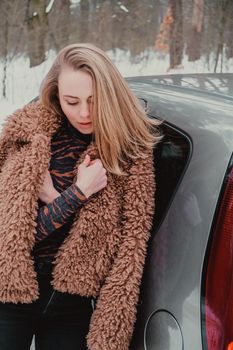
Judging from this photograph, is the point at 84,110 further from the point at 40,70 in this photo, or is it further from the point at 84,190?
the point at 40,70

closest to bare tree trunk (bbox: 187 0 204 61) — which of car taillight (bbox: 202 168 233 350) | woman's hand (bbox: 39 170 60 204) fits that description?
woman's hand (bbox: 39 170 60 204)

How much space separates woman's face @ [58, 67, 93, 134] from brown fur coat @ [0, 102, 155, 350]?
95 millimetres

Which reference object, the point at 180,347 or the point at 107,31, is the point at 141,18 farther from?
the point at 180,347

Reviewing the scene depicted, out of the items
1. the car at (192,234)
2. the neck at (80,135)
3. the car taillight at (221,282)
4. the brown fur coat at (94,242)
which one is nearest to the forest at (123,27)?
the neck at (80,135)

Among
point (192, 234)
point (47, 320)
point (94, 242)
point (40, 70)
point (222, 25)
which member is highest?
point (222, 25)

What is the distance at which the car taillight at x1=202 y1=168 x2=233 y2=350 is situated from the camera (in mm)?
1257

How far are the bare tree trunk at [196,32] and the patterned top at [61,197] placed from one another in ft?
41.5

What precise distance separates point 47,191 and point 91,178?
0.57ft

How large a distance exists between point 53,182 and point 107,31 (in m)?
14.2

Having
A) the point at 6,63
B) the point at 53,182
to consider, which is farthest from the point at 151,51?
the point at 53,182

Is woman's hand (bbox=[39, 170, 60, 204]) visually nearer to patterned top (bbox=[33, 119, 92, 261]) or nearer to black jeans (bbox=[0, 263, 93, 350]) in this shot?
patterned top (bbox=[33, 119, 92, 261])

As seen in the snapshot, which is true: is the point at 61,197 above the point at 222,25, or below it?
below

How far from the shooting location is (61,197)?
1.58 m

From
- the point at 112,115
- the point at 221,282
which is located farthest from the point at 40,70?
the point at 221,282
